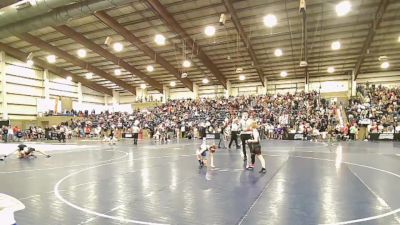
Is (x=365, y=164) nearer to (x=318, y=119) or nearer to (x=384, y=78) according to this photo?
(x=318, y=119)

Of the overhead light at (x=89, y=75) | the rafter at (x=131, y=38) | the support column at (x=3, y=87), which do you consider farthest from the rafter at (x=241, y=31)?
the support column at (x=3, y=87)

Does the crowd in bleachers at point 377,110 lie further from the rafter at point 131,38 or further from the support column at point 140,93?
the support column at point 140,93

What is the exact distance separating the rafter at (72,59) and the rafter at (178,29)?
48.7 feet

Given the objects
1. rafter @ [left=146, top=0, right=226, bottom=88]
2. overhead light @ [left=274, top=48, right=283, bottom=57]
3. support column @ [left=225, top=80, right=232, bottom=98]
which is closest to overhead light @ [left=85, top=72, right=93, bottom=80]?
rafter @ [left=146, top=0, right=226, bottom=88]

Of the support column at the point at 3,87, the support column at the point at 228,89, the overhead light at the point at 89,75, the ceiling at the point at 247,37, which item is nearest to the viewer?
the ceiling at the point at 247,37

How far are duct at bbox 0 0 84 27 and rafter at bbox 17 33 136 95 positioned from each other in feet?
36.1

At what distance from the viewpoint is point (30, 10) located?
64.5ft

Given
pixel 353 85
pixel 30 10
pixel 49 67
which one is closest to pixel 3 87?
pixel 49 67

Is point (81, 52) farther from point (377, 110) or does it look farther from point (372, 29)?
point (377, 110)

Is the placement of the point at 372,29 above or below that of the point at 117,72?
above

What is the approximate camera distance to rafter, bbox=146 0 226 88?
2474 centimetres

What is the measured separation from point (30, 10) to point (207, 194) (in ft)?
61.5

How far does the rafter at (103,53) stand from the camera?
29.5m

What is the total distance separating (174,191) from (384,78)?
130ft
